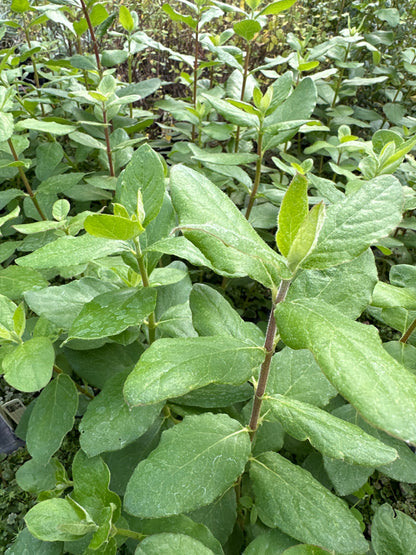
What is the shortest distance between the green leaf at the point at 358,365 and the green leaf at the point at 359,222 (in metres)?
0.11

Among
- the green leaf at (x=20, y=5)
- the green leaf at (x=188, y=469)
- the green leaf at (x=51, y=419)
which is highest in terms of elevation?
the green leaf at (x=20, y=5)

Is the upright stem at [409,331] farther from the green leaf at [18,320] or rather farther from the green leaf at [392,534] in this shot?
the green leaf at [18,320]

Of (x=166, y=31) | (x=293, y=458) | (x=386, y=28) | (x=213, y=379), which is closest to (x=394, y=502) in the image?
(x=293, y=458)

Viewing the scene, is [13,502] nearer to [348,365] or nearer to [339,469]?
[339,469]

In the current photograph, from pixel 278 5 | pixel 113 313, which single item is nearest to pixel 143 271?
A: pixel 113 313

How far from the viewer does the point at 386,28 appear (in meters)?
3.60

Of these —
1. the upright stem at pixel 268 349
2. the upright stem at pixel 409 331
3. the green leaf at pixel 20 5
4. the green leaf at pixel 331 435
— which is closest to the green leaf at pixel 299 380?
the upright stem at pixel 268 349

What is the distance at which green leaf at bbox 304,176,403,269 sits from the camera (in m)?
0.74

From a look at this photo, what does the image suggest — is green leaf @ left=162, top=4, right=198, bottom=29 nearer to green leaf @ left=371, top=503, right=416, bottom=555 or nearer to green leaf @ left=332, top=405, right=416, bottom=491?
green leaf @ left=332, top=405, right=416, bottom=491

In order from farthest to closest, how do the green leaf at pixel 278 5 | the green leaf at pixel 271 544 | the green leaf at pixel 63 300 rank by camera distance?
the green leaf at pixel 278 5, the green leaf at pixel 63 300, the green leaf at pixel 271 544

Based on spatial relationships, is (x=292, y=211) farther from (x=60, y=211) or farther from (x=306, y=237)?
(x=60, y=211)

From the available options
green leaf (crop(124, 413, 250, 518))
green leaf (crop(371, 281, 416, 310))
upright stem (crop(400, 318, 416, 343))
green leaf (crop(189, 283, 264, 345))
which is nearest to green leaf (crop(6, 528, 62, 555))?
green leaf (crop(124, 413, 250, 518))

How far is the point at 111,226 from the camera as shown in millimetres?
822

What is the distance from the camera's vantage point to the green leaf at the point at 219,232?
2.32 feet
